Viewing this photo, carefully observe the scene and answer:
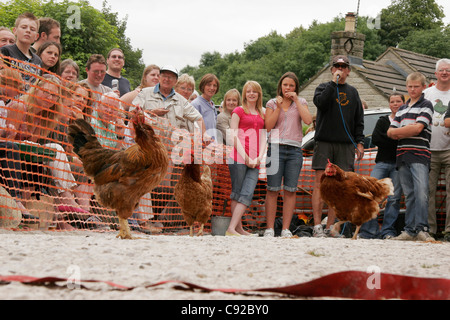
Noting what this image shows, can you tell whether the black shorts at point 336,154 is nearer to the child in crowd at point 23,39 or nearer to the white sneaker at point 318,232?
the white sneaker at point 318,232

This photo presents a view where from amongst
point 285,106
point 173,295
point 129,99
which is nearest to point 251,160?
point 285,106

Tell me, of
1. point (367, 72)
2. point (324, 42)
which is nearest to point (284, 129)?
point (367, 72)

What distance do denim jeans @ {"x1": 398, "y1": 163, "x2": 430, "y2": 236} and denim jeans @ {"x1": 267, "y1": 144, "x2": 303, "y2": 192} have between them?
1606mm

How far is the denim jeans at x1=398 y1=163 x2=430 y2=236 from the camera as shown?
8.20 metres

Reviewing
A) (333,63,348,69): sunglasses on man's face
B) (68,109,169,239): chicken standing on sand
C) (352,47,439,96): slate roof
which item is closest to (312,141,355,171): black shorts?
(333,63,348,69): sunglasses on man's face

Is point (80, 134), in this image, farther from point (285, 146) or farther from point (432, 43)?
point (432, 43)

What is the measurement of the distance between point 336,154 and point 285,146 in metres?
0.79

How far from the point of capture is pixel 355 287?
3314 mm

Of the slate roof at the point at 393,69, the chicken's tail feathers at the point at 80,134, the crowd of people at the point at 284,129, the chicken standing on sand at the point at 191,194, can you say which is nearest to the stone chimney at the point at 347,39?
the slate roof at the point at 393,69

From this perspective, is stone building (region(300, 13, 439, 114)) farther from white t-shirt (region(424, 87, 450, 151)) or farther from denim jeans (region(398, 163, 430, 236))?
denim jeans (region(398, 163, 430, 236))

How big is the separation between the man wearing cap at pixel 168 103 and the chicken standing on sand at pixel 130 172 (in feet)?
8.78

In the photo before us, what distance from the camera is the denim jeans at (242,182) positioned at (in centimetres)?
859

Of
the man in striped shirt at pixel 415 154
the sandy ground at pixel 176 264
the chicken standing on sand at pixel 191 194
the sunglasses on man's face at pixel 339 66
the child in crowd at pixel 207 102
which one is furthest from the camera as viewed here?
the child in crowd at pixel 207 102
